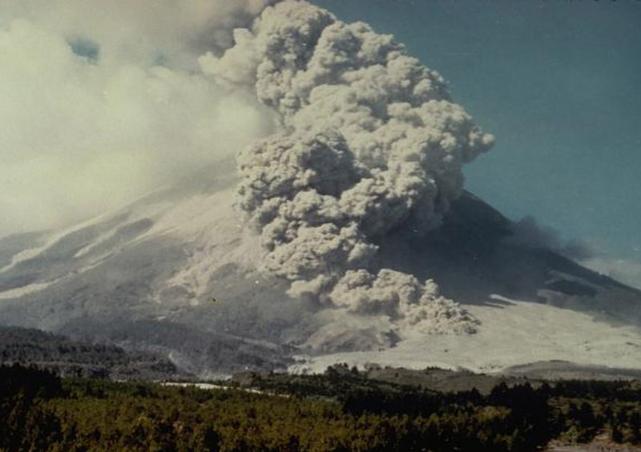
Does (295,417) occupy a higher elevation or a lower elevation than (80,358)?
lower

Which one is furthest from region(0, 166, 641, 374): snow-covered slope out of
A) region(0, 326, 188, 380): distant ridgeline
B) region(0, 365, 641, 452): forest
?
region(0, 365, 641, 452): forest

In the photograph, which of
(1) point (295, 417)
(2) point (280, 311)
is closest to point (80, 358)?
(2) point (280, 311)

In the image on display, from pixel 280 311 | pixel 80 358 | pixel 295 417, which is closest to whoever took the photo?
pixel 295 417

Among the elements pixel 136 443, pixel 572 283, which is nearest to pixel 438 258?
pixel 572 283

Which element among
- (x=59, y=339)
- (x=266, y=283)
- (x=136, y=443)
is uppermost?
(x=266, y=283)

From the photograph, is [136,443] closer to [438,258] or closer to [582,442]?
[582,442]

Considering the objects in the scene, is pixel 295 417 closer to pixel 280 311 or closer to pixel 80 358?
pixel 80 358
